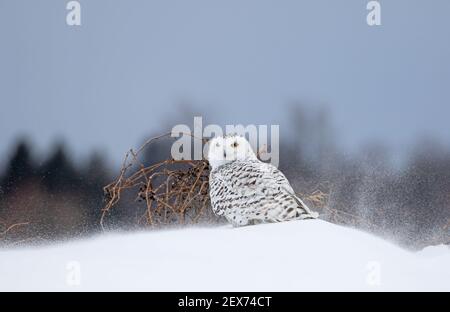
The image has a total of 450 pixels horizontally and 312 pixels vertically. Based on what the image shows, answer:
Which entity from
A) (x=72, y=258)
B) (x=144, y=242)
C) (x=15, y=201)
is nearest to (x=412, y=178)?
(x=144, y=242)

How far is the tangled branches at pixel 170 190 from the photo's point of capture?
1.74m

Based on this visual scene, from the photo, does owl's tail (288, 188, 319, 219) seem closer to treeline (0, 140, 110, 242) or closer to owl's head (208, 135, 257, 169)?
owl's head (208, 135, 257, 169)

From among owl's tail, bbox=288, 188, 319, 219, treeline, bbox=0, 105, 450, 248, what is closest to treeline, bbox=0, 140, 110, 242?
treeline, bbox=0, 105, 450, 248

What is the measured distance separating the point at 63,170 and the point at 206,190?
1.07 m

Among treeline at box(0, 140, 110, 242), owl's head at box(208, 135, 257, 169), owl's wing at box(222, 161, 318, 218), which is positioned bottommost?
treeline at box(0, 140, 110, 242)

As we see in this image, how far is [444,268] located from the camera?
56.7 inches

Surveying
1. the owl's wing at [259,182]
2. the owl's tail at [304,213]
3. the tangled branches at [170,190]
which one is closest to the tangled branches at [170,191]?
the tangled branches at [170,190]

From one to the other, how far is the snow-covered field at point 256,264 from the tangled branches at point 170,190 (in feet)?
0.76

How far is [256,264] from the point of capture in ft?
4.53

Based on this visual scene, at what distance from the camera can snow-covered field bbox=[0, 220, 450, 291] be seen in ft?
4.49

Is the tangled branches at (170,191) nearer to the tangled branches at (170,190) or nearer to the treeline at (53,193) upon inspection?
the tangled branches at (170,190)

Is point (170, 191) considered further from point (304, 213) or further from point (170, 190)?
point (304, 213)

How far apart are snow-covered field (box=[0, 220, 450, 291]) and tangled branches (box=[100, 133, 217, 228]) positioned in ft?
0.76

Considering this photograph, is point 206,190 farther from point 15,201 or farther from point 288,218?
point 15,201
